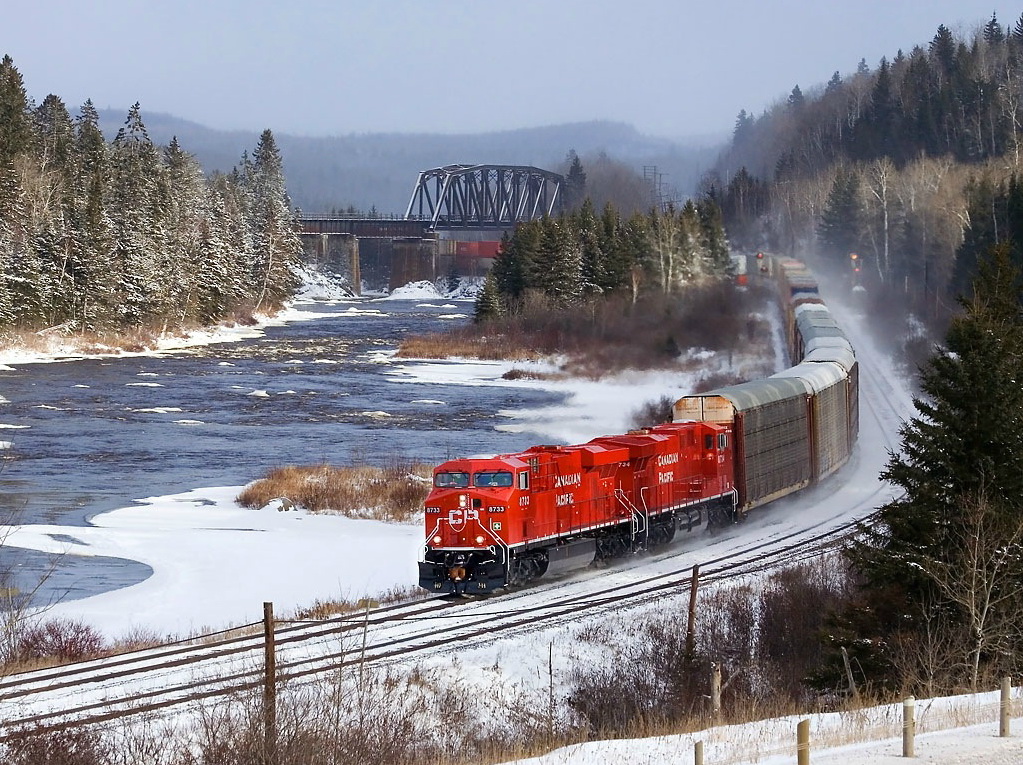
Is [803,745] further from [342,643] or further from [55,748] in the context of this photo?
[342,643]

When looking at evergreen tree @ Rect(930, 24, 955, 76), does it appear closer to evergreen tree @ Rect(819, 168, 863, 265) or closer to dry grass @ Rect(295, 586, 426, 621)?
evergreen tree @ Rect(819, 168, 863, 265)

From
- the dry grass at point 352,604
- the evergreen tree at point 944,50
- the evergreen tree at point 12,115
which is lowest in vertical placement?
the dry grass at point 352,604

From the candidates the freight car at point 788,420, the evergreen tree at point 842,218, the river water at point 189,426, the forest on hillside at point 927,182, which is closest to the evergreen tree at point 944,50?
the forest on hillside at point 927,182

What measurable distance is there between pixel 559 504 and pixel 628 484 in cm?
324

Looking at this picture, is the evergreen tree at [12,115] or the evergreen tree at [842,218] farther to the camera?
the evergreen tree at [842,218]

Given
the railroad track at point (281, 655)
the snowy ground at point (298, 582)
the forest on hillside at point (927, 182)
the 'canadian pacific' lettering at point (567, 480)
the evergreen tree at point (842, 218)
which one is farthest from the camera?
the evergreen tree at point (842, 218)

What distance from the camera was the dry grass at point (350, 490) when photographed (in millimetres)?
43156

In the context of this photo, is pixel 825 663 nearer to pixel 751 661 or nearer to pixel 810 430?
pixel 751 661

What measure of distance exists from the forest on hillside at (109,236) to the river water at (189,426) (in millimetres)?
7754

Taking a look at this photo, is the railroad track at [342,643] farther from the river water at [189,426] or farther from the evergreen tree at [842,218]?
the evergreen tree at [842,218]

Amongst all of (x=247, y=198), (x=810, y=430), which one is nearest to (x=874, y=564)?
(x=810, y=430)

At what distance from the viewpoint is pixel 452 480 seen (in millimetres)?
28234

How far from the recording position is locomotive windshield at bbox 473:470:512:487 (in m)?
27.8

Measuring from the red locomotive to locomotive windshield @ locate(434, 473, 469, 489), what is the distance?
0.02 m
